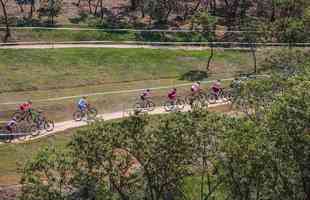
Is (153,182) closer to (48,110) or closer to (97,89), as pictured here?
(48,110)

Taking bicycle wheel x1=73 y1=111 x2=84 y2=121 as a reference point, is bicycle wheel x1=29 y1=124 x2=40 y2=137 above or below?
below

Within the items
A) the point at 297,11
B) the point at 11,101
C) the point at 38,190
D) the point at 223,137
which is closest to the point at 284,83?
the point at 223,137

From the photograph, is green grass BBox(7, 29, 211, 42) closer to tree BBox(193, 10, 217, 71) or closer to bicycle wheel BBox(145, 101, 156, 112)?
tree BBox(193, 10, 217, 71)

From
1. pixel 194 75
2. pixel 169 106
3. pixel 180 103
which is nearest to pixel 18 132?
pixel 169 106

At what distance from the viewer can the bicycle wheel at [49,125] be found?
4678 cm

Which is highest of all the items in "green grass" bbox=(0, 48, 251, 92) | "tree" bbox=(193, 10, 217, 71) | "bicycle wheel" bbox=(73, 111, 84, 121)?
"tree" bbox=(193, 10, 217, 71)

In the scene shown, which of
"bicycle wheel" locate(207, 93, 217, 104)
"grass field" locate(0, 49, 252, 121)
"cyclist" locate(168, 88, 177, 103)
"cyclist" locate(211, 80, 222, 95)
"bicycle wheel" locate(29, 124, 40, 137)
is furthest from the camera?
"bicycle wheel" locate(207, 93, 217, 104)

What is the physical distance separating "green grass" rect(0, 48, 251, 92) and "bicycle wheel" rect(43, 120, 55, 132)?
30.9ft

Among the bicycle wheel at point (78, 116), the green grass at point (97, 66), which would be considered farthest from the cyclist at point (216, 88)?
the bicycle wheel at point (78, 116)

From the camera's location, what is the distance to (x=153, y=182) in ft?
112

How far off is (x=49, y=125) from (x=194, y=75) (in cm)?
2109

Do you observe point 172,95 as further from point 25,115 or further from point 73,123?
point 25,115

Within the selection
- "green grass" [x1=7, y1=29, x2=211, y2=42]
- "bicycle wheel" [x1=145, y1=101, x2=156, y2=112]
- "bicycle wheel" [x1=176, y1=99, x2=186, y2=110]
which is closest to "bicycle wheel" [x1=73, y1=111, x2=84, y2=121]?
"bicycle wheel" [x1=145, y1=101, x2=156, y2=112]

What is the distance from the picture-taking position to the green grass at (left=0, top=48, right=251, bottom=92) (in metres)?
57.8
